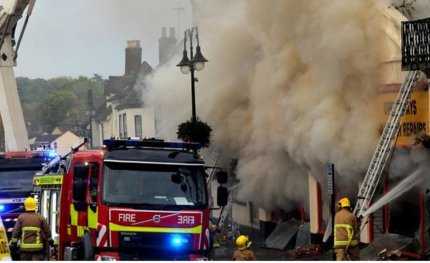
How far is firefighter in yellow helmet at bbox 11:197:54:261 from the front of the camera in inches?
668

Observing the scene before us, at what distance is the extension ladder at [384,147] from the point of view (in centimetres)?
2319

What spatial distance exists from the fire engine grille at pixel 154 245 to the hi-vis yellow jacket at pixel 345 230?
2.18 m

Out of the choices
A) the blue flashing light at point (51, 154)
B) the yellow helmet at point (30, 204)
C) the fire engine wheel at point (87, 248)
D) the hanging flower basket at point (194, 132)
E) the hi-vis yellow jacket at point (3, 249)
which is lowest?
the fire engine wheel at point (87, 248)

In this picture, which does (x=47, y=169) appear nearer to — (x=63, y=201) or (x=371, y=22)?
(x=63, y=201)

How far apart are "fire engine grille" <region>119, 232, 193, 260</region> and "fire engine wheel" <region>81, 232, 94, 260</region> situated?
1.58 ft

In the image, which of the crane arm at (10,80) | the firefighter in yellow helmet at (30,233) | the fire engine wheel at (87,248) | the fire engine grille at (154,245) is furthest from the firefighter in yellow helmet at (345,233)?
the crane arm at (10,80)

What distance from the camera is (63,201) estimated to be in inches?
748

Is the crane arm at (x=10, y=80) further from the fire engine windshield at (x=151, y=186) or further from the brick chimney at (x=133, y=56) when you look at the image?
the brick chimney at (x=133, y=56)

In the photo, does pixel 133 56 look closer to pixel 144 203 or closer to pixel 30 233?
pixel 30 233

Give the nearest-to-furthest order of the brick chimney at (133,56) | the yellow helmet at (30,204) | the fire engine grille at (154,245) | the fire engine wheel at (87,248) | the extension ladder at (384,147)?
the fire engine grille at (154,245) < the fire engine wheel at (87,248) < the yellow helmet at (30,204) < the extension ladder at (384,147) < the brick chimney at (133,56)

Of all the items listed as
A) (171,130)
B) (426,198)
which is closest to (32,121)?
(171,130)

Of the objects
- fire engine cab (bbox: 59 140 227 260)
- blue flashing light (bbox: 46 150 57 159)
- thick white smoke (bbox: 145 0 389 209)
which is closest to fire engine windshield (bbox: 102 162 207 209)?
fire engine cab (bbox: 59 140 227 260)

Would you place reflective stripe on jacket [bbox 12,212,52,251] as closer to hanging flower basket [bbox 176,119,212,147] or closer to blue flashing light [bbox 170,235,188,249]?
blue flashing light [bbox 170,235,188,249]

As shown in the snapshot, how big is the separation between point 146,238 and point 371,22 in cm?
1106
